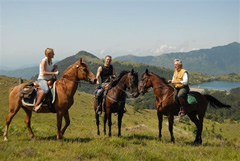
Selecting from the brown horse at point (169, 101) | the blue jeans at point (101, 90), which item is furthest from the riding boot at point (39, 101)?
the brown horse at point (169, 101)

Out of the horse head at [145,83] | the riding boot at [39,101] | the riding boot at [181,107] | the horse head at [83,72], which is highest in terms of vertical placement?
the horse head at [83,72]

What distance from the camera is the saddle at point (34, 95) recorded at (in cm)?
948

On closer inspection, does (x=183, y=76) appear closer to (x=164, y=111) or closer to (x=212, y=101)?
(x=164, y=111)

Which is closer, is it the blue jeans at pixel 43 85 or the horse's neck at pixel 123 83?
the blue jeans at pixel 43 85

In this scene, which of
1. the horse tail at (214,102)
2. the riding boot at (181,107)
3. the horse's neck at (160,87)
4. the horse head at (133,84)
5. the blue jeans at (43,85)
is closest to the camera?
the blue jeans at (43,85)

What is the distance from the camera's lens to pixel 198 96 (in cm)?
1133

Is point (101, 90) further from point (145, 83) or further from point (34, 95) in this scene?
point (34, 95)

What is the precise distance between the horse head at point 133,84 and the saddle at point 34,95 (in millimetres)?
3601

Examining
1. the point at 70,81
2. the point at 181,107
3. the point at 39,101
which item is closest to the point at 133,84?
the point at 181,107

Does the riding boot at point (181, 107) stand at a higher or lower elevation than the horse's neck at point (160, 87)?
lower

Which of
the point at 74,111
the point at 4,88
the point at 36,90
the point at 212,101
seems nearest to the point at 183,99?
the point at 212,101

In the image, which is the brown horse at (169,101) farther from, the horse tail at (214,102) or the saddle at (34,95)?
the saddle at (34,95)

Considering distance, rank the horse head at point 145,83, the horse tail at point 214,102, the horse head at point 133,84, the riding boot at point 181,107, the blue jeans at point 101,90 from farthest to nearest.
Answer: the horse tail at point 214,102 < the blue jeans at point 101,90 < the horse head at point 145,83 < the riding boot at point 181,107 < the horse head at point 133,84

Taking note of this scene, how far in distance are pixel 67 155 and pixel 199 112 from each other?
7.29 m
